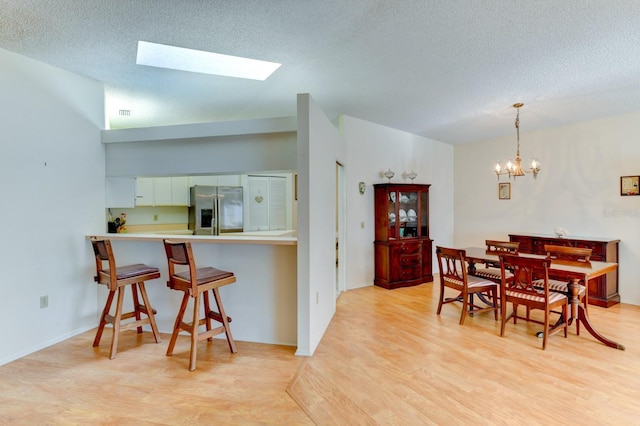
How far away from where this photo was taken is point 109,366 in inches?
98.7

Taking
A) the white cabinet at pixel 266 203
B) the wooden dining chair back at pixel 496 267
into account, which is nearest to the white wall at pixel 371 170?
the wooden dining chair back at pixel 496 267

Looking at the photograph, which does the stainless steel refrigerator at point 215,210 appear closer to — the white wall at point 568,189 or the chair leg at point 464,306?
the chair leg at point 464,306

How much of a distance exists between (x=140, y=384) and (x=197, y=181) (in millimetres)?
3998

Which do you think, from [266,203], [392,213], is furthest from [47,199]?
[392,213]

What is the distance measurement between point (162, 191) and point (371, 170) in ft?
11.7

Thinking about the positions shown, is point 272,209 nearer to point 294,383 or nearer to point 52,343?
point 52,343

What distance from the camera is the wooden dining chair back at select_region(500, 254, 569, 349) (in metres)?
2.77

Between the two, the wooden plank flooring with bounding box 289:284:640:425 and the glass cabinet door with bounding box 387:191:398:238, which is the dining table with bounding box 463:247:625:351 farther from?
the glass cabinet door with bounding box 387:191:398:238

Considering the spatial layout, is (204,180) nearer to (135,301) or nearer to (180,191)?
(180,191)

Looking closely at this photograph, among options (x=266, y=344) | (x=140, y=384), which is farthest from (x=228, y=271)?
(x=140, y=384)

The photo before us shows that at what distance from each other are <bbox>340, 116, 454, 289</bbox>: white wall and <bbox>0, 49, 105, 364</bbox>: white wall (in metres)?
3.24

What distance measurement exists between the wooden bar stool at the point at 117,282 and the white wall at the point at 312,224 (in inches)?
57.1

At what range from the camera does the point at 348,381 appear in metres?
→ 2.30

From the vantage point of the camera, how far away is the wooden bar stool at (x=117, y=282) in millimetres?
2691
